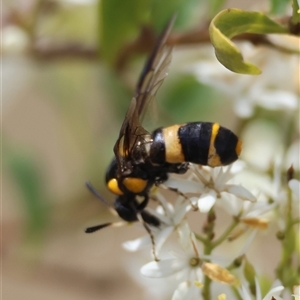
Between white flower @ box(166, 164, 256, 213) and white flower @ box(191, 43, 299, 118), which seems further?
white flower @ box(191, 43, 299, 118)

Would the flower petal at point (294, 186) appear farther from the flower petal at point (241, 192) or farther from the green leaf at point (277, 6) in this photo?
the green leaf at point (277, 6)

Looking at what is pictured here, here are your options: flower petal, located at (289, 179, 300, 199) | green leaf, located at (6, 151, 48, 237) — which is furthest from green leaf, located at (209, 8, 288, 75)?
green leaf, located at (6, 151, 48, 237)

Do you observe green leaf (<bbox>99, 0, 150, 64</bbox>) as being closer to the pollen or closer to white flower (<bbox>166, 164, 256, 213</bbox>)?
white flower (<bbox>166, 164, 256, 213</bbox>)

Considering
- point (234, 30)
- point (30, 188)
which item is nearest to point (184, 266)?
point (234, 30)

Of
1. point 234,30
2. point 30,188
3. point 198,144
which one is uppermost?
point 234,30

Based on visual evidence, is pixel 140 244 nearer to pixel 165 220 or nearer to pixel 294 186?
pixel 165 220

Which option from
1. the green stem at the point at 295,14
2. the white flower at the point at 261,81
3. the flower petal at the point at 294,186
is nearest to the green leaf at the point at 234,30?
the green stem at the point at 295,14
